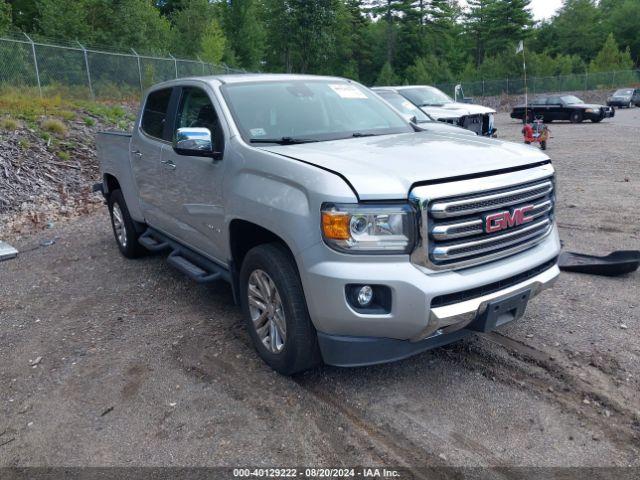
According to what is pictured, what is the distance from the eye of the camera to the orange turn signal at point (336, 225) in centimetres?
304

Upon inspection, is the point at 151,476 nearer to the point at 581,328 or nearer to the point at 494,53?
the point at 581,328

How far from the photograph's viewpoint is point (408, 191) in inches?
119

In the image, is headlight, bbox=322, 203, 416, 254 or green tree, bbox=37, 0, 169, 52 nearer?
headlight, bbox=322, 203, 416, 254

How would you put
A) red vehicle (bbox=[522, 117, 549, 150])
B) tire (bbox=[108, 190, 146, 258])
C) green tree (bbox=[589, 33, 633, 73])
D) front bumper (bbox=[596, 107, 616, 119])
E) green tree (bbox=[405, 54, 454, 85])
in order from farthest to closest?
1. green tree (bbox=[405, 54, 454, 85])
2. green tree (bbox=[589, 33, 633, 73])
3. front bumper (bbox=[596, 107, 616, 119])
4. red vehicle (bbox=[522, 117, 549, 150])
5. tire (bbox=[108, 190, 146, 258])

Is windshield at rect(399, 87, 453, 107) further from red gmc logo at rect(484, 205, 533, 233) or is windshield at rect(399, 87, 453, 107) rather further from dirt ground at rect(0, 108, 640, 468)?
red gmc logo at rect(484, 205, 533, 233)

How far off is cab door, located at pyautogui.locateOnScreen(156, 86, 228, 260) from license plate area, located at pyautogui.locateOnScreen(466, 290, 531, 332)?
6.13 feet

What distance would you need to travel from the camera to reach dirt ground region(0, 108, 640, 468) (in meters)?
3.02

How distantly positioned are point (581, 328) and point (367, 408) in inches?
75.0

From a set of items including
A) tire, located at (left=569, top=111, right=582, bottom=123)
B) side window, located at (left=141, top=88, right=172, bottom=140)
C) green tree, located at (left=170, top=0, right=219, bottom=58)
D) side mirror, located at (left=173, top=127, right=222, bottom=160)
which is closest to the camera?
side mirror, located at (left=173, top=127, right=222, bottom=160)

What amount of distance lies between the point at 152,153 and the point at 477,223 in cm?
332

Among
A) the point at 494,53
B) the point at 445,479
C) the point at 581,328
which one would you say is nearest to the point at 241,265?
the point at 445,479

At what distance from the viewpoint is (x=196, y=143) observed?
3955 mm

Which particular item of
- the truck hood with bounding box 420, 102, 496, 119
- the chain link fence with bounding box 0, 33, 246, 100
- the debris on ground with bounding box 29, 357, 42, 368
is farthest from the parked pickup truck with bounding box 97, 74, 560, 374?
the chain link fence with bounding box 0, 33, 246, 100

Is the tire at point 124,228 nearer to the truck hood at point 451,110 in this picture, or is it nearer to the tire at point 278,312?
the tire at point 278,312
